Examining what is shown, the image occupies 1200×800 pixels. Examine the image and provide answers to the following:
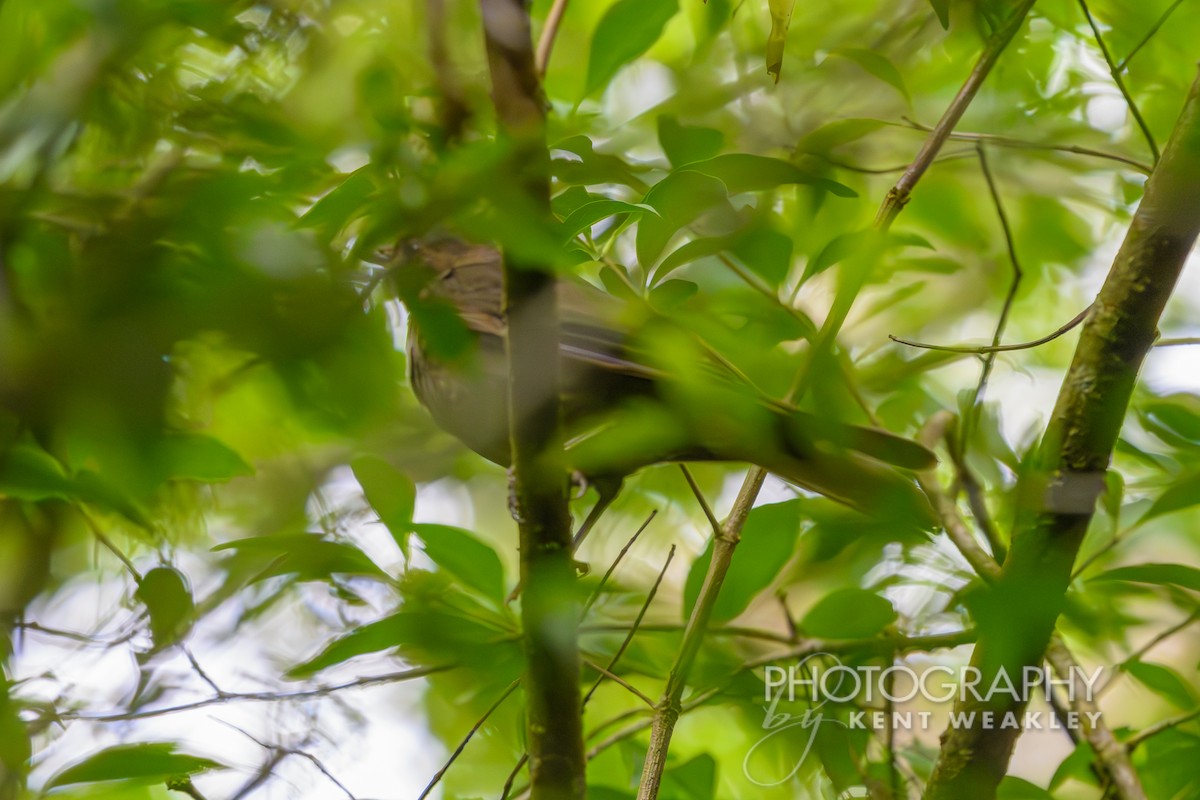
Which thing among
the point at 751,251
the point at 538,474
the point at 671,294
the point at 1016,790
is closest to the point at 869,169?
the point at 751,251

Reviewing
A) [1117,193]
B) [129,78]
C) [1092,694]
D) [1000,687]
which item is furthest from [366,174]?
[1117,193]

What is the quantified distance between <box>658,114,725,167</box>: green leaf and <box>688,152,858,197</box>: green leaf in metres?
0.12

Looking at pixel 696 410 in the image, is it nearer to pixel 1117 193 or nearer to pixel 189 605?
pixel 189 605

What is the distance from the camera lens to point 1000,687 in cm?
134

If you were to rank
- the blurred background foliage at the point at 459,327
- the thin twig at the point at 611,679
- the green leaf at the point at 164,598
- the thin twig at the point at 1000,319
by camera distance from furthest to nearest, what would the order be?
the thin twig at the point at 1000,319 → the green leaf at the point at 164,598 → the thin twig at the point at 611,679 → the blurred background foliage at the point at 459,327

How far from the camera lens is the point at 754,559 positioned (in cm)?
155

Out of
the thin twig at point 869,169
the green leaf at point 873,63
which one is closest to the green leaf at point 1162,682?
the thin twig at point 869,169

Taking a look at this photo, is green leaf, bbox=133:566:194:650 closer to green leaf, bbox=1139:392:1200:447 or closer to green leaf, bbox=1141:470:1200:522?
green leaf, bbox=1141:470:1200:522

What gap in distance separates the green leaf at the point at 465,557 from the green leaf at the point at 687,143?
2.18ft

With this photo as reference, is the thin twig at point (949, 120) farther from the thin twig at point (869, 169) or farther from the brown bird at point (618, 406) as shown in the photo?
the brown bird at point (618, 406)

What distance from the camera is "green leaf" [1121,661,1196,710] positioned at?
1718mm

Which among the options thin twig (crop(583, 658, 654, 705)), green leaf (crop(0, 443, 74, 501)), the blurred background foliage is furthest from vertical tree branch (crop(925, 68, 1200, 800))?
green leaf (crop(0, 443, 74, 501))

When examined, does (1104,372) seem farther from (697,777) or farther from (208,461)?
(208,461)

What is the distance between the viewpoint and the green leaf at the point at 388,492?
1360mm
